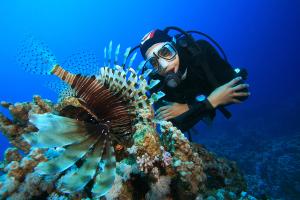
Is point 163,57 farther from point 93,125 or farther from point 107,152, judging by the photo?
point 107,152

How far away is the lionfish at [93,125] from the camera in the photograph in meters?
1.61

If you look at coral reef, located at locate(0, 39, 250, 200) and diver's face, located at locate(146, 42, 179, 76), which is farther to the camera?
diver's face, located at locate(146, 42, 179, 76)

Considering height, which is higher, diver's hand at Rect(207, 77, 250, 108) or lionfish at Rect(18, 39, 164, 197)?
diver's hand at Rect(207, 77, 250, 108)

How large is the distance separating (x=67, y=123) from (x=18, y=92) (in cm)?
8359

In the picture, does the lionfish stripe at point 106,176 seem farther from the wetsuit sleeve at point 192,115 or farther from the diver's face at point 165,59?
the diver's face at point 165,59

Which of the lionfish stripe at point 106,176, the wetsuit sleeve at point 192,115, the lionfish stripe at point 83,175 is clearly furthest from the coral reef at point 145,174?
the wetsuit sleeve at point 192,115

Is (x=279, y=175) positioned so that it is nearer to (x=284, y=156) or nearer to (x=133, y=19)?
(x=284, y=156)

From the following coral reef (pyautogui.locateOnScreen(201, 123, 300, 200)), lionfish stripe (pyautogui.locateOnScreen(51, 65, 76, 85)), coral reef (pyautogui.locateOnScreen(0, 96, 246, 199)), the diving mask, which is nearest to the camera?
coral reef (pyautogui.locateOnScreen(0, 96, 246, 199))

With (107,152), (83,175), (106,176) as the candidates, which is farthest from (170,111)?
(83,175)

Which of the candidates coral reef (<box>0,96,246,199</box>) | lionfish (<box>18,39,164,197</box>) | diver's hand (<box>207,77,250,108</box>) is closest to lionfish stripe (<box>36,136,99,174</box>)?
lionfish (<box>18,39,164,197</box>)

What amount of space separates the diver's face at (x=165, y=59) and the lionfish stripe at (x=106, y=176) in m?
2.04

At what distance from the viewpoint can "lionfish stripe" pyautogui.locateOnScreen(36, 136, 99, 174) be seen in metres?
1.58

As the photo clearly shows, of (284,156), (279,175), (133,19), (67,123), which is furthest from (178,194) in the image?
(133,19)

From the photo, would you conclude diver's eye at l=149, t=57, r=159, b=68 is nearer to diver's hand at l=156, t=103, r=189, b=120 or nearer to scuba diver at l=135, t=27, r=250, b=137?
scuba diver at l=135, t=27, r=250, b=137
